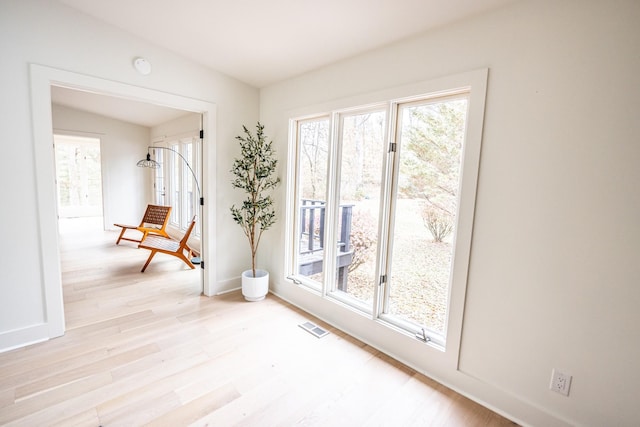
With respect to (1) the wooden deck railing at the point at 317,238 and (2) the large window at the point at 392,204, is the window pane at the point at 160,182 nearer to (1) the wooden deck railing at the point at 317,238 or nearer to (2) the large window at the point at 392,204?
(1) the wooden deck railing at the point at 317,238

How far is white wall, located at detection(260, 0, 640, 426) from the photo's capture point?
4.31 feet

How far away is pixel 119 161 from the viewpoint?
20.6 ft

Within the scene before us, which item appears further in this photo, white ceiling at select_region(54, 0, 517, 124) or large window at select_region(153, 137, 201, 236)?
large window at select_region(153, 137, 201, 236)

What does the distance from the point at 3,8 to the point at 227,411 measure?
3.06 m

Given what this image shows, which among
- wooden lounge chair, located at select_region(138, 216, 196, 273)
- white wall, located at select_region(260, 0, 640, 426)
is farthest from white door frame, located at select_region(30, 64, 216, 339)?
white wall, located at select_region(260, 0, 640, 426)

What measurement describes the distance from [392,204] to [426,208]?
263mm

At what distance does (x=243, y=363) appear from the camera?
2.10 metres

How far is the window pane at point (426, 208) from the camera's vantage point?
6.47 ft

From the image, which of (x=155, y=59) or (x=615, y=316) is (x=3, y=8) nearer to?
(x=155, y=59)

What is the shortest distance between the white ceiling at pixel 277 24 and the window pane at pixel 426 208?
0.54 m

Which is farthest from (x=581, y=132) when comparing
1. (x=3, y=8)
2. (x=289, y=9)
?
(x=3, y=8)

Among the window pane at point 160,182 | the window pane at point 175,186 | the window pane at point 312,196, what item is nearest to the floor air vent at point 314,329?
the window pane at point 312,196

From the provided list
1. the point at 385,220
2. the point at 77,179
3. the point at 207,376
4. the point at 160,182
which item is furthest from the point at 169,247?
the point at 77,179

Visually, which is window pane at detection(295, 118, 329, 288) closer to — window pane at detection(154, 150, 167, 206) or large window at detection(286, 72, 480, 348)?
large window at detection(286, 72, 480, 348)
